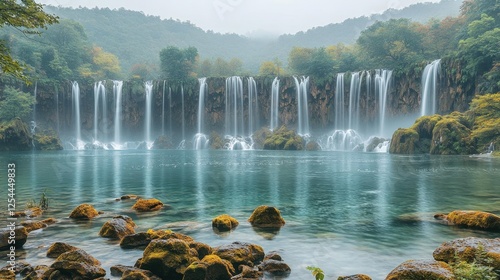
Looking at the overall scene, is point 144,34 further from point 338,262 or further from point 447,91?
point 338,262

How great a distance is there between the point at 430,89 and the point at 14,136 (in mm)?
74038

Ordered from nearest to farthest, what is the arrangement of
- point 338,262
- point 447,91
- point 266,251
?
point 338,262, point 266,251, point 447,91

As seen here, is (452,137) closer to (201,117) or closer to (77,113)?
(201,117)

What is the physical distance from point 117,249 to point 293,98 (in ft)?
257

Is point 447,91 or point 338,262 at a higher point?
point 447,91

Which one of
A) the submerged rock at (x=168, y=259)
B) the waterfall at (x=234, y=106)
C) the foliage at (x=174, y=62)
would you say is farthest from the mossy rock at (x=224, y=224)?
the foliage at (x=174, y=62)

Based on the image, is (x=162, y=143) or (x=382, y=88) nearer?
(x=382, y=88)

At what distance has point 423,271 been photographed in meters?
6.66

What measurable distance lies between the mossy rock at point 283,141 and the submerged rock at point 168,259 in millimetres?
66250

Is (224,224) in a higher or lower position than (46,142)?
lower

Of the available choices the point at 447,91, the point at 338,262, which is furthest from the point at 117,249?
the point at 447,91

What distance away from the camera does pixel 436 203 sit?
16.9 meters

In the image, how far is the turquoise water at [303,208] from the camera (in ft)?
31.9

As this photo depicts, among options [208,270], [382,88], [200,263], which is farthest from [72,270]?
[382,88]
